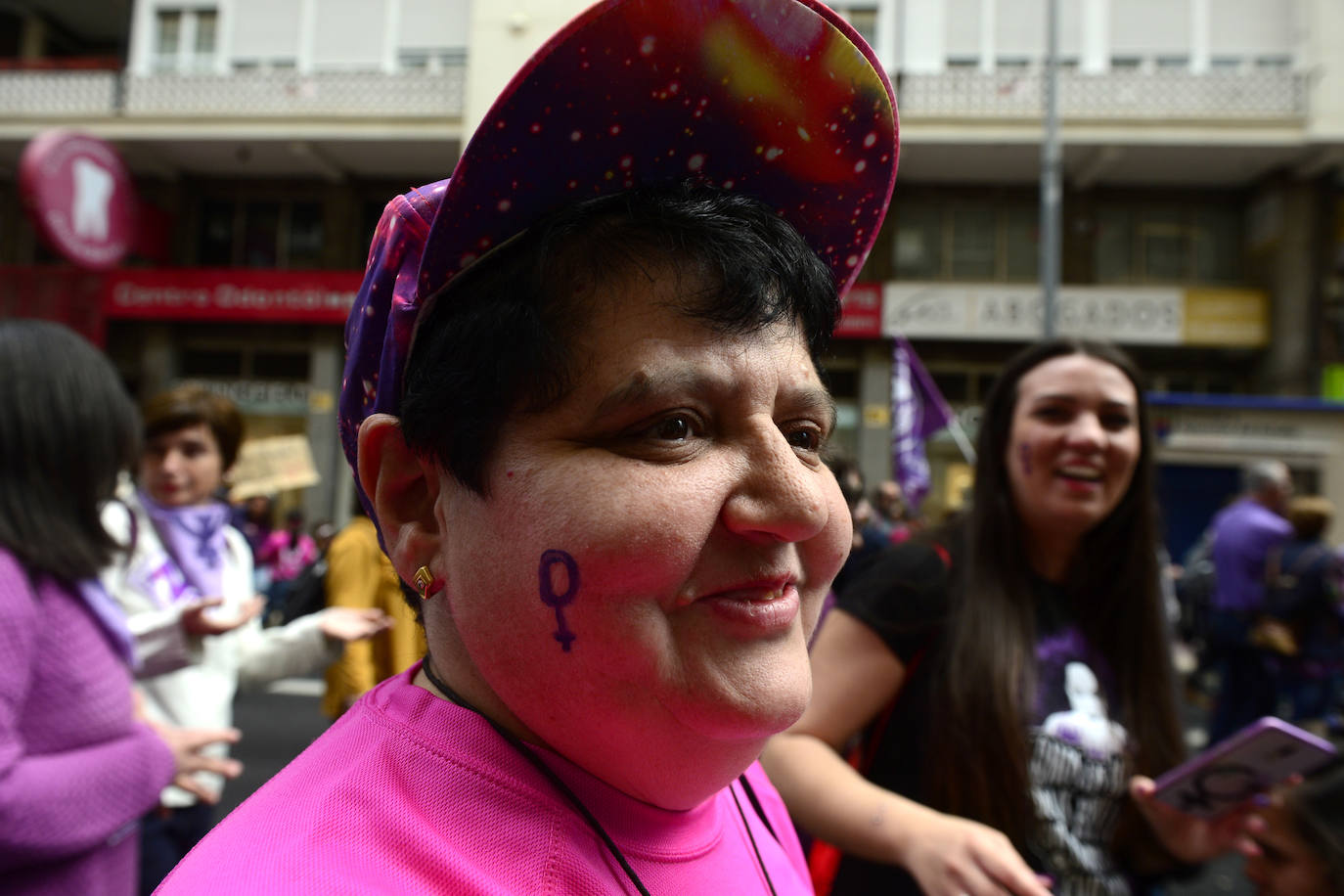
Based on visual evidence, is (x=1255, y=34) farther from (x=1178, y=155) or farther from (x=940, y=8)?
(x=940, y=8)

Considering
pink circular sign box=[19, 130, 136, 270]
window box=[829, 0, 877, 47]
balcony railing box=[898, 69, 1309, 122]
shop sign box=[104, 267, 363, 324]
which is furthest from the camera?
shop sign box=[104, 267, 363, 324]

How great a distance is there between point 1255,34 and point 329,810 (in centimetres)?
1583

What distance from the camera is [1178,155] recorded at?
13.3m

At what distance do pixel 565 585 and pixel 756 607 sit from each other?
0.17 metres

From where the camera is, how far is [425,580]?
88cm

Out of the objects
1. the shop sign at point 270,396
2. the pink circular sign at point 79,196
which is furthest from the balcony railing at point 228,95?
the shop sign at point 270,396

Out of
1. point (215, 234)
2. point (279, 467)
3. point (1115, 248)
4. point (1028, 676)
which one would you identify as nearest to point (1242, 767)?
point (1028, 676)

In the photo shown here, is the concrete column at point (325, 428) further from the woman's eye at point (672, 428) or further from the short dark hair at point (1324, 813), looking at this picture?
the woman's eye at point (672, 428)

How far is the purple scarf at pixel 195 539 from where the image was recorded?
2.73 meters

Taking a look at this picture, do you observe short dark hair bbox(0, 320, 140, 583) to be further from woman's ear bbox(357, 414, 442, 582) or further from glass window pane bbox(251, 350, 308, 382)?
glass window pane bbox(251, 350, 308, 382)

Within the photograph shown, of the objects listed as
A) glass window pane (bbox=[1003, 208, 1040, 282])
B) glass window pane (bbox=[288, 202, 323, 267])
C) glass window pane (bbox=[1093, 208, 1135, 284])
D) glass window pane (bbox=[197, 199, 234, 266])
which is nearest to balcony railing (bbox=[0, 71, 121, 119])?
glass window pane (bbox=[197, 199, 234, 266])

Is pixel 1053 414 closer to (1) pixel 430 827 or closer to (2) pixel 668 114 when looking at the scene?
(2) pixel 668 114

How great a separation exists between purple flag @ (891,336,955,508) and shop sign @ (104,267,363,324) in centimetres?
988

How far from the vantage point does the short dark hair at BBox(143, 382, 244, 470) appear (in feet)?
9.53
